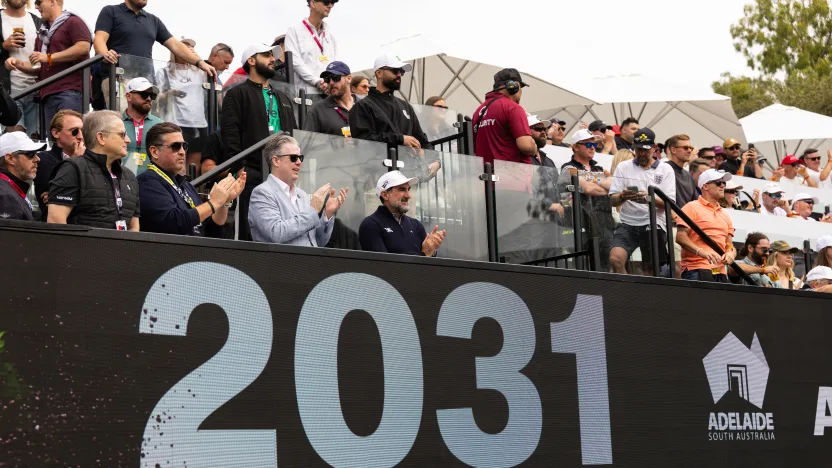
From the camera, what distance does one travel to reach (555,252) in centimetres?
879

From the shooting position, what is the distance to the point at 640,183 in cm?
941

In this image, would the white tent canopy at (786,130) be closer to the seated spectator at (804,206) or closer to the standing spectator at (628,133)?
the seated spectator at (804,206)

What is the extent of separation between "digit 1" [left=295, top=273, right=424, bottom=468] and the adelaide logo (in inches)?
124

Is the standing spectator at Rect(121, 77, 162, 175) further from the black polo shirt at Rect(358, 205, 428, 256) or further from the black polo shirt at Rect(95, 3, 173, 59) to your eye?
the black polo shirt at Rect(358, 205, 428, 256)

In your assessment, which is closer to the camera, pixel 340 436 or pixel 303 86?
pixel 340 436

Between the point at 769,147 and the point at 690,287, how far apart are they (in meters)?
16.0

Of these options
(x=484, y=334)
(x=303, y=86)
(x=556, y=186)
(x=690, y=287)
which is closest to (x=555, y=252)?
(x=556, y=186)

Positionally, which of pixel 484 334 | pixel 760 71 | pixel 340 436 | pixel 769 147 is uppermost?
pixel 760 71

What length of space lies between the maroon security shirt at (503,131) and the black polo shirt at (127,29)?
2896 mm

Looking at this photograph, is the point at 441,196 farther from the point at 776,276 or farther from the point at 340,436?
the point at 776,276

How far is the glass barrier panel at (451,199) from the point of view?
8.11 m

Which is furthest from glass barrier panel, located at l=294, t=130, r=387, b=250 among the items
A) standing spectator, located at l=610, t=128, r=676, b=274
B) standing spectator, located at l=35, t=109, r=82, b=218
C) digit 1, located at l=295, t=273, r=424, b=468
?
standing spectator, located at l=610, t=128, r=676, b=274

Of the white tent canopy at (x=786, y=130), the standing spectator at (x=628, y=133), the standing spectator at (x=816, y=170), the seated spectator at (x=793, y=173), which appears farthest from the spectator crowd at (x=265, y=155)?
the white tent canopy at (x=786, y=130)

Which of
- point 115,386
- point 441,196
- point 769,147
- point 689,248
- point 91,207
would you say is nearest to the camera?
point 115,386
